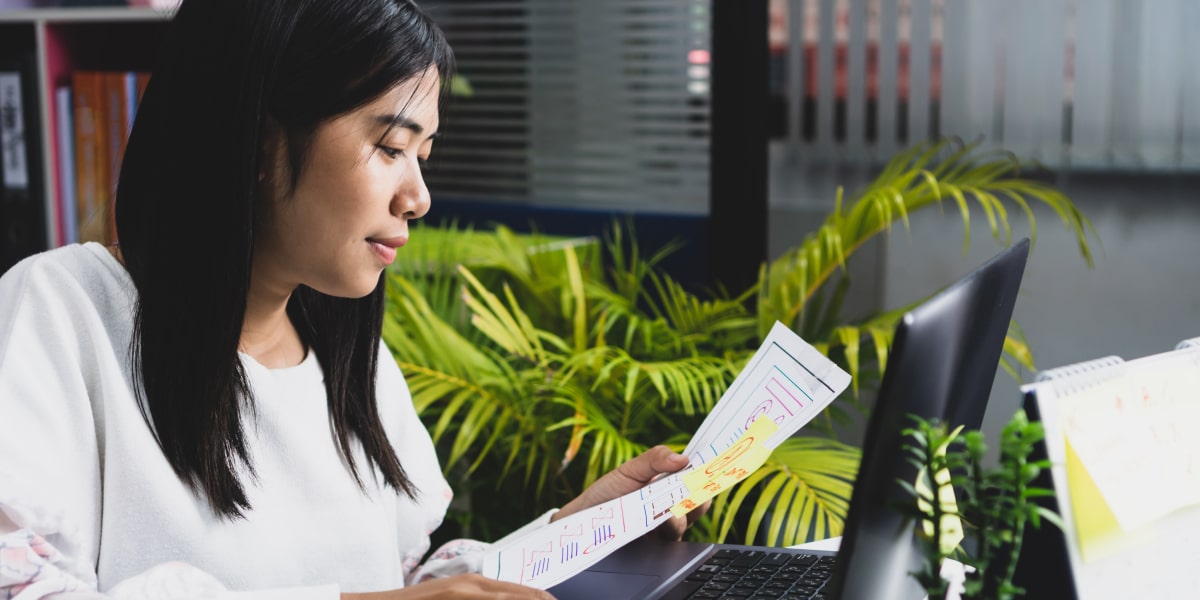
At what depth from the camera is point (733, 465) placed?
0.84 meters

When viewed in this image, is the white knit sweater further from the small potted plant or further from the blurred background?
the blurred background

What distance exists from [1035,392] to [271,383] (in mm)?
714

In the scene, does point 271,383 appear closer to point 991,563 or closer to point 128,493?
point 128,493

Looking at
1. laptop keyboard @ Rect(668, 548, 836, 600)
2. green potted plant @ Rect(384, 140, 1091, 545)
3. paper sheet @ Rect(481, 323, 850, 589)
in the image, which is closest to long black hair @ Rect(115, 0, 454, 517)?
paper sheet @ Rect(481, 323, 850, 589)

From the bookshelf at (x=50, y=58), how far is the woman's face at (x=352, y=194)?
137 cm

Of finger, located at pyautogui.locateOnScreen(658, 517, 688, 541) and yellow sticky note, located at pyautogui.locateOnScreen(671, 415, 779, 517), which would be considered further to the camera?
finger, located at pyautogui.locateOnScreen(658, 517, 688, 541)

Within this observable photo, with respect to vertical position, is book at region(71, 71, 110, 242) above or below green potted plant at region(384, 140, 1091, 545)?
above

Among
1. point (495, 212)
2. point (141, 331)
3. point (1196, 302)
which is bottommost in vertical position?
point (1196, 302)

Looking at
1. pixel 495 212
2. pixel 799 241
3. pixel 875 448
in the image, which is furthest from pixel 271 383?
pixel 799 241

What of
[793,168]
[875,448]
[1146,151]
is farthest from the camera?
[793,168]

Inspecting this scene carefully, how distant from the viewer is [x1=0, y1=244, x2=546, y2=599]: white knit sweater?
851mm

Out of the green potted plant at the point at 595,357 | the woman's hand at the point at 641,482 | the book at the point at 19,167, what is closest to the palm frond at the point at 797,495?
the green potted plant at the point at 595,357

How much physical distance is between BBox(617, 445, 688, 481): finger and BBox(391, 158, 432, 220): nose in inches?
11.8

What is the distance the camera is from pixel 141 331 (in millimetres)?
973
